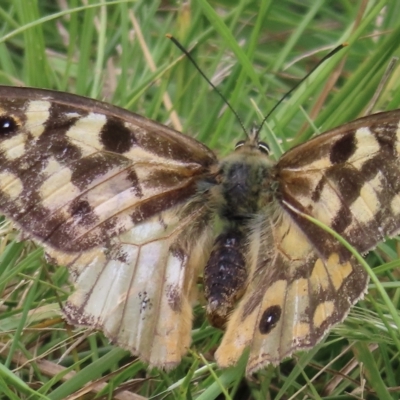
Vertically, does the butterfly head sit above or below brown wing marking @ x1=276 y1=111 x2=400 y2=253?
above

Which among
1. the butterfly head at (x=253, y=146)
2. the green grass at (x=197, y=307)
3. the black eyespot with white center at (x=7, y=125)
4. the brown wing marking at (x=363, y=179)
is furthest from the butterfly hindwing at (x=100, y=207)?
the brown wing marking at (x=363, y=179)

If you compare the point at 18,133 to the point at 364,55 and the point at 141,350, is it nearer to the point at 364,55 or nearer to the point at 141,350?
the point at 141,350

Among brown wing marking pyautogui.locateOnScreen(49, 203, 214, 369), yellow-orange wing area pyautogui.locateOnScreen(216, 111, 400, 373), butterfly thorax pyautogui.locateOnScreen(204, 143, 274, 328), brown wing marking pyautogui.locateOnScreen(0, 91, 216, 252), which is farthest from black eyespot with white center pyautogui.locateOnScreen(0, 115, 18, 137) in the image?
yellow-orange wing area pyautogui.locateOnScreen(216, 111, 400, 373)

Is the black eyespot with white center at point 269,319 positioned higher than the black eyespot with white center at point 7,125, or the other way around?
the black eyespot with white center at point 7,125

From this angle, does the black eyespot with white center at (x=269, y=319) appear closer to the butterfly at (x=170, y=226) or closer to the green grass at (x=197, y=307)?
the butterfly at (x=170, y=226)

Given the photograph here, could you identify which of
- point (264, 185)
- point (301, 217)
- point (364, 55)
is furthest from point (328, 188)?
point (364, 55)

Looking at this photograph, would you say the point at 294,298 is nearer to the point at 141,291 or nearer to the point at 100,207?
the point at 141,291

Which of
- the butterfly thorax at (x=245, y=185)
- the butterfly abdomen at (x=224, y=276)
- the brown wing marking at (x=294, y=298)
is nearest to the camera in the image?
the brown wing marking at (x=294, y=298)

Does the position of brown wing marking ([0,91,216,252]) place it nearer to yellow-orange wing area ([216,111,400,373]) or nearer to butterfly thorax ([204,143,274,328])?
butterfly thorax ([204,143,274,328])

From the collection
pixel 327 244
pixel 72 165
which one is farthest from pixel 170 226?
pixel 327 244
